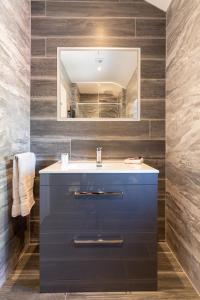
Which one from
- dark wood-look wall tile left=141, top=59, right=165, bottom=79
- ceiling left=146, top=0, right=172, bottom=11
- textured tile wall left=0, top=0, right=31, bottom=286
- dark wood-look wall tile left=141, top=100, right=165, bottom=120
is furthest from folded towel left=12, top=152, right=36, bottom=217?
ceiling left=146, top=0, right=172, bottom=11

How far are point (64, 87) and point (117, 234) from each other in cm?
138

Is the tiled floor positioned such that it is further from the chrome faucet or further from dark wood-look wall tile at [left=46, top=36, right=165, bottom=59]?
dark wood-look wall tile at [left=46, top=36, right=165, bottom=59]

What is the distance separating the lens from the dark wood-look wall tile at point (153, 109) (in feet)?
7.37

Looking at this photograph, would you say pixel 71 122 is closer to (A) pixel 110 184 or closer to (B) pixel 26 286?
(A) pixel 110 184

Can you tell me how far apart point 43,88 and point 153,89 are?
103 centimetres

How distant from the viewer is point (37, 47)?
2.21 m

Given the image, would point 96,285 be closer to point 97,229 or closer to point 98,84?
point 97,229

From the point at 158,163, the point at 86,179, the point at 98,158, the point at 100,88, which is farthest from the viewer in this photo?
the point at 158,163

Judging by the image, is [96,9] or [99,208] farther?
[96,9]

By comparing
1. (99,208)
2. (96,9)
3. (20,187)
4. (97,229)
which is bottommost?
(97,229)

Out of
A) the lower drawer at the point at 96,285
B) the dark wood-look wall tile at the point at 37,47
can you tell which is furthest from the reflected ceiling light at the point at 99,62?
the lower drawer at the point at 96,285

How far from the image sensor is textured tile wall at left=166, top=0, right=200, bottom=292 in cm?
158

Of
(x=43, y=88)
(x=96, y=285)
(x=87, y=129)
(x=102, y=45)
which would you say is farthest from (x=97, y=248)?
(x=102, y=45)

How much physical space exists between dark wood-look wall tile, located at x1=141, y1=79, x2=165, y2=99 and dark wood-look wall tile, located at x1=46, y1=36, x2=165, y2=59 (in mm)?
241
